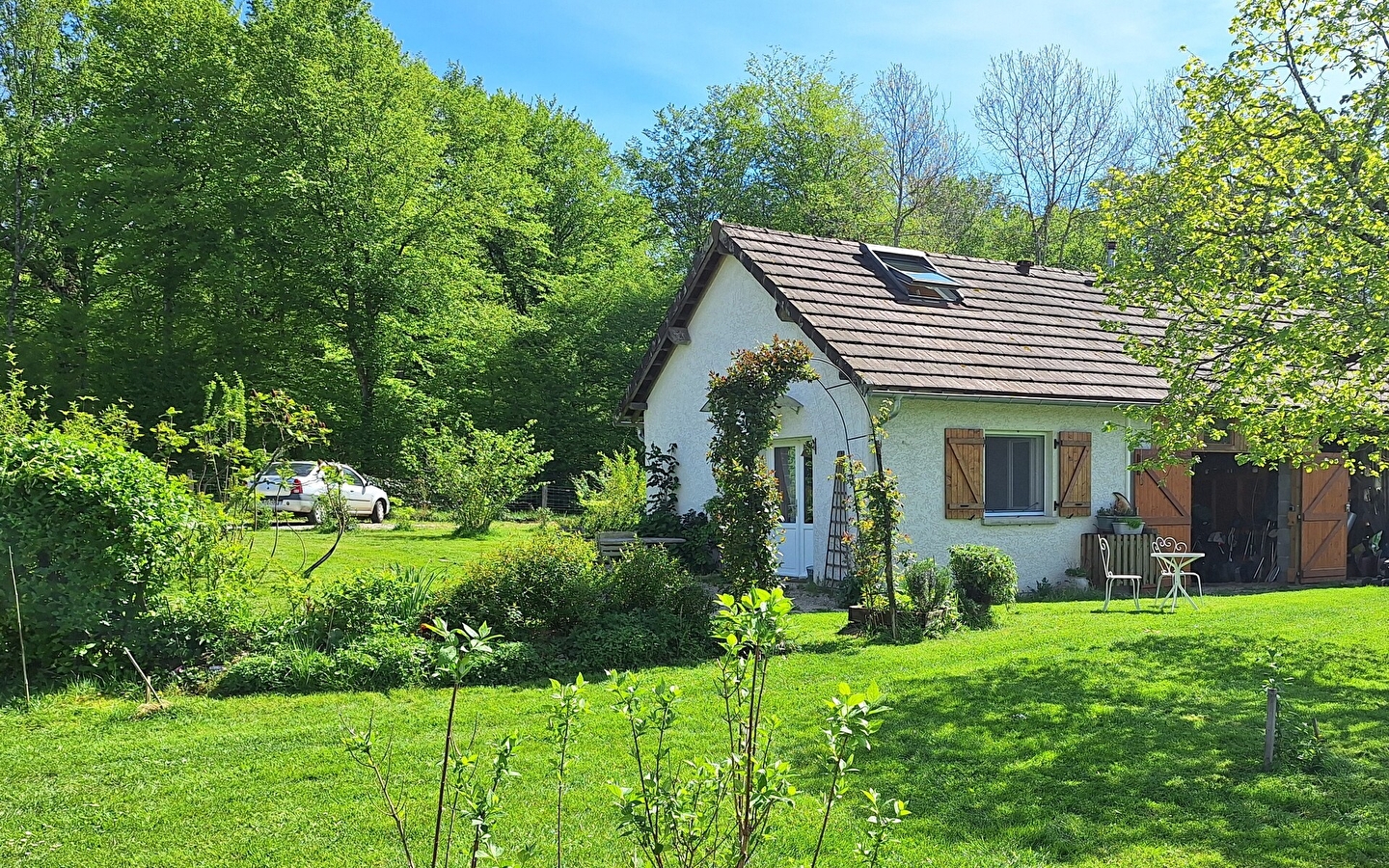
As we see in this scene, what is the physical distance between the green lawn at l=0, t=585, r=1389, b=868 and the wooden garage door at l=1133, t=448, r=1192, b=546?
642 cm

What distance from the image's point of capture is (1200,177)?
960cm

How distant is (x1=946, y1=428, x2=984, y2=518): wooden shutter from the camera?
13773 millimetres

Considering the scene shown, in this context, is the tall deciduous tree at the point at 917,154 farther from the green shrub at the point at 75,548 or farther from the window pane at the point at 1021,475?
the green shrub at the point at 75,548

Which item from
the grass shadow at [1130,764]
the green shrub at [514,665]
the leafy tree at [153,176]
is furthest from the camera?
the leafy tree at [153,176]

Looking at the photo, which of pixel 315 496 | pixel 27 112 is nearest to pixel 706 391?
pixel 315 496

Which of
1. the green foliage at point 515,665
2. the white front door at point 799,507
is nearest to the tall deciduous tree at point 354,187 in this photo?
the white front door at point 799,507

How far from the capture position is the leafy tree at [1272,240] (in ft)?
27.3

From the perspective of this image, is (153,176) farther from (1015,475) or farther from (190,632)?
(1015,475)

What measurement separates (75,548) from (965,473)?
35.8 feet

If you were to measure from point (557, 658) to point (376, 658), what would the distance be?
156 centimetres

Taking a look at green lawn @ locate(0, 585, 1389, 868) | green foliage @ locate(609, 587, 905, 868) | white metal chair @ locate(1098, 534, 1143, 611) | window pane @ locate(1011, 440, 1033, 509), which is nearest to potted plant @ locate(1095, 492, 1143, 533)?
white metal chair @ locate(1098, 534, 1143, 611)

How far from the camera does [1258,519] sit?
58.8 feet

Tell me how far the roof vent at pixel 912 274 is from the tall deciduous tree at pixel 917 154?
17.5 m

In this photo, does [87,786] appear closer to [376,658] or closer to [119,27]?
[376,658]
